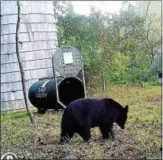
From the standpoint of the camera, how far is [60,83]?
10641 millimetres

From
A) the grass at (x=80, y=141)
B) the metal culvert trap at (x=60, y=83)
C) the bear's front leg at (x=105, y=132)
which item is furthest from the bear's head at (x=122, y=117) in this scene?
the metal culvert trap at (x=60, y=83)

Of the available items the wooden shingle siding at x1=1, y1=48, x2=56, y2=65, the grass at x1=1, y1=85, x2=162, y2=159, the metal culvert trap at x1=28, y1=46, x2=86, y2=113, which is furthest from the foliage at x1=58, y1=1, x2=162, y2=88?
the grass at x1=1, y1=85, x2=162, y2=159

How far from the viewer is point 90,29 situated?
15.4 m

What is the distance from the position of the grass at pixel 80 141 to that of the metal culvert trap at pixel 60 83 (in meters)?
0.45

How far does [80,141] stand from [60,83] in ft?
12.8

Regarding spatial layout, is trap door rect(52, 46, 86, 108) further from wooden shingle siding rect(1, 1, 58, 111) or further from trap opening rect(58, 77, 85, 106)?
wooden shingle siding rect(1, 1, 58, 111)

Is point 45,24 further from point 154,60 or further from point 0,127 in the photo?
point 154,60

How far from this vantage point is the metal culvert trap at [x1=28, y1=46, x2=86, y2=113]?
1052cm

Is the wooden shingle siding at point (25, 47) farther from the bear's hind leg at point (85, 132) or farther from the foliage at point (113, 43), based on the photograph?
the bear's hind leg at point (85, 132)

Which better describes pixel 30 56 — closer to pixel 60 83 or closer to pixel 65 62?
pixel 65 62

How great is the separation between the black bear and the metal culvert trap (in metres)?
3.38

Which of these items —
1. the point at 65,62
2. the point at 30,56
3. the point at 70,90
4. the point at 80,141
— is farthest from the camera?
the point at 30,56

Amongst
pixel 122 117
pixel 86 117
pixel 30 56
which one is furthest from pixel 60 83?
pixel 86 117

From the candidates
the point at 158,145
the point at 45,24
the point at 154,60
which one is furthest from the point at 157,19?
the point at 158,145
